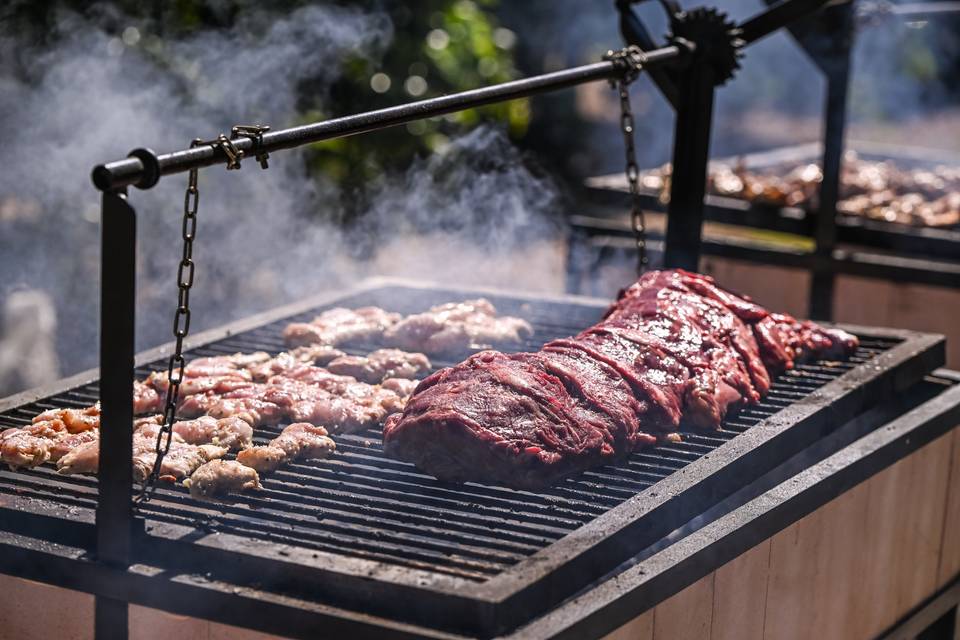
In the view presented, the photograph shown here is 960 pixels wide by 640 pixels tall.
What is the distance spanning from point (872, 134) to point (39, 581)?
64.6 feet

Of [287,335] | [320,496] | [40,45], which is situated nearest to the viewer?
[320,496]

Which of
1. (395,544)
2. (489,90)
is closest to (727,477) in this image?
(395,544)

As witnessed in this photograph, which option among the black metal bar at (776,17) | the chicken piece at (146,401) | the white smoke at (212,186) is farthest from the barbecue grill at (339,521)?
the white smoke at (212,186)

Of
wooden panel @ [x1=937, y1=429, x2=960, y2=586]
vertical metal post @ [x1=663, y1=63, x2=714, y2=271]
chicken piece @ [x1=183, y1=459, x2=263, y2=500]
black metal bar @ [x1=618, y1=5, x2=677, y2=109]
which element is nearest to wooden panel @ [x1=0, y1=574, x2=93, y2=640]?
chicken piece @ [x1=183, y1=459, x2=263, y2=500]

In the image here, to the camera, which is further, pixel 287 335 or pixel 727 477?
pixel 287 335

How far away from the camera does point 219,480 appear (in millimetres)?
3848

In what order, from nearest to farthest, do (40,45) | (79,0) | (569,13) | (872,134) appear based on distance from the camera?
1. (40,45)
2. (79,0)
3. (569,13)
4. (872,134)

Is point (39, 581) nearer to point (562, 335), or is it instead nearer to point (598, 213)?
point (562, 335)

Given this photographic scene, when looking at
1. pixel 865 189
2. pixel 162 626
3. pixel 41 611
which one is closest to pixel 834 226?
pixel 865 189

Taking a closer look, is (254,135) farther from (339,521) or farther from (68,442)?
(68,442)

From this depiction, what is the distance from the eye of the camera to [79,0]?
8.84 meters

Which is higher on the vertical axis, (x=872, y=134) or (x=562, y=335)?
(x=872, y=134)

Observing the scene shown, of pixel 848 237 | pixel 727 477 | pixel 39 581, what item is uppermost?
pixel 848 237

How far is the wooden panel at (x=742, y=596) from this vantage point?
3.95m
